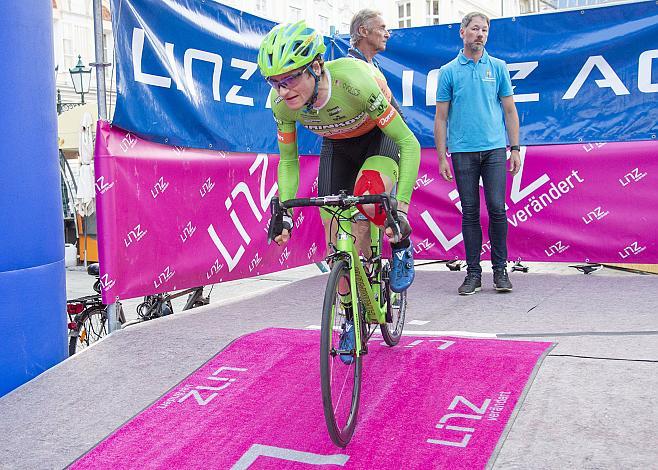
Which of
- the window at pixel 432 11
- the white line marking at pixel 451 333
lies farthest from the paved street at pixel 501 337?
the window at pixel 432 11

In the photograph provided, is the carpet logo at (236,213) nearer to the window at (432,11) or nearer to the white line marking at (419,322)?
the white line marking at (419,322)

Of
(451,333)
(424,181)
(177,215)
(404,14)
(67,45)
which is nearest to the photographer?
(451,333)

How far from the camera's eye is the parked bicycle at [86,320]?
5434 mm

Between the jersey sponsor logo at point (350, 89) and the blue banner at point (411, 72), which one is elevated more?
the blue banner at point (411, 72)

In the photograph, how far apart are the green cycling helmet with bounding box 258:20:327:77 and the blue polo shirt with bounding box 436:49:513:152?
3.12m

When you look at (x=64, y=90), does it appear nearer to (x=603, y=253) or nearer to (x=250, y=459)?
(x=603, y=253)

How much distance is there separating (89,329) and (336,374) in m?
2.84

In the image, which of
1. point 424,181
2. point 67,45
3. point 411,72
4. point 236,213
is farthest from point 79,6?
point 236,213

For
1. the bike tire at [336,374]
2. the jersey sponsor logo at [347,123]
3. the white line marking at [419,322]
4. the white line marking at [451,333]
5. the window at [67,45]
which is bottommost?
the white line marking at [419,322]

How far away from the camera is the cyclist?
354 cm

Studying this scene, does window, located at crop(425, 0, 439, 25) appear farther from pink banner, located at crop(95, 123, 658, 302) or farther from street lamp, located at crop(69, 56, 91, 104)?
pink banner, located at crop(95, 123, 658, 302)

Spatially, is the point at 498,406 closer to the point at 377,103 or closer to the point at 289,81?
the point at 377,103

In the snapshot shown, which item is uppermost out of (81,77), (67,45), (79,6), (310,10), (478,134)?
(310,10)

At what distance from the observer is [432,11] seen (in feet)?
196
